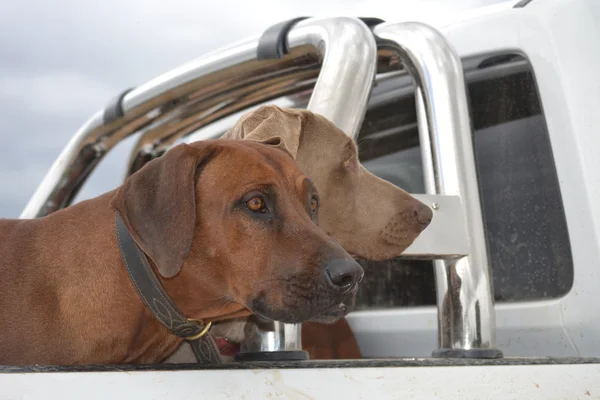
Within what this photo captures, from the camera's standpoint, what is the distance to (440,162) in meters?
2.42

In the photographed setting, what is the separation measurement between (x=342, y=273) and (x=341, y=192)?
3.16ft

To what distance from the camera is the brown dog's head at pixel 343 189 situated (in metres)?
2.71

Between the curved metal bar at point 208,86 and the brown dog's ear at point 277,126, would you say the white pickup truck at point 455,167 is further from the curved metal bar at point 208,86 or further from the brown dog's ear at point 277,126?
the brown dog's ear at point 277,126

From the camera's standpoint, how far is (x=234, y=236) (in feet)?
6.84

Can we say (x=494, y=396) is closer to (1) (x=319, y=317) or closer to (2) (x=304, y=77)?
(1) (x=319, y=317)

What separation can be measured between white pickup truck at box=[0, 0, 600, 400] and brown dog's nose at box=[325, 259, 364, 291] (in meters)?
0.23

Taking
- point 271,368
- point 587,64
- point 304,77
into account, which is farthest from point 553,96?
point 271,368

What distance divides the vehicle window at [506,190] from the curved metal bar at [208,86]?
0.59 m

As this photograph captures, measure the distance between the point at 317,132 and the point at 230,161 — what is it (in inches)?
23.7

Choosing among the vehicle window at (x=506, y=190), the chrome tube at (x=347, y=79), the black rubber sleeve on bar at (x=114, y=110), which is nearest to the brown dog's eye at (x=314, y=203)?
the chrome tube at (x=347, y=79)

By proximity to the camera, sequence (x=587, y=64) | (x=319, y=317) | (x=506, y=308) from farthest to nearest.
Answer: (x=506, y=308) < (x=587, y=64) < (x=319, y=317)

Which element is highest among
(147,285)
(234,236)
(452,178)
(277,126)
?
(277,126)

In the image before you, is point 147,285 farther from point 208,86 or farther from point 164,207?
point 208,86

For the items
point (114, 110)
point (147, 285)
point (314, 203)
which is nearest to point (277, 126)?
point (314, 203)
